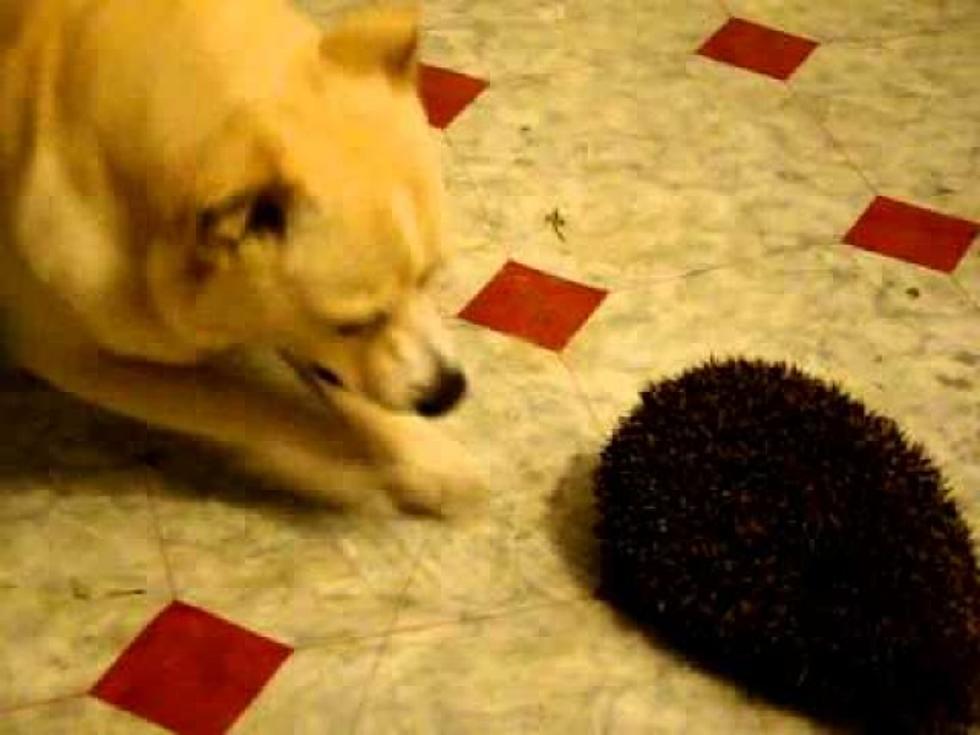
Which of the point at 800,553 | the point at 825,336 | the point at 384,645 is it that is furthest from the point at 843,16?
the point at 384,645

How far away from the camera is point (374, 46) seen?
114 centimetres

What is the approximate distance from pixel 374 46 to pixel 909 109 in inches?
42.2

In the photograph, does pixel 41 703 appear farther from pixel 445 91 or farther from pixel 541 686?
pixel 445 91

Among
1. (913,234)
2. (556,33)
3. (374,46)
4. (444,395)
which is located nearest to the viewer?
(374,46)

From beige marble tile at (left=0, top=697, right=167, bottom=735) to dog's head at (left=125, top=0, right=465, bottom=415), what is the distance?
30 cm

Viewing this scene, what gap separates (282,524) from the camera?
1386 mm

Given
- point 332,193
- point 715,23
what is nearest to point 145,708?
point 332,193

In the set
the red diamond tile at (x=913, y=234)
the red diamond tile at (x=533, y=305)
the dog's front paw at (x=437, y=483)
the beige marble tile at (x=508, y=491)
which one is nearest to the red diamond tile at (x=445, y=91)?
the red diamond tile at (x=533, y=305)

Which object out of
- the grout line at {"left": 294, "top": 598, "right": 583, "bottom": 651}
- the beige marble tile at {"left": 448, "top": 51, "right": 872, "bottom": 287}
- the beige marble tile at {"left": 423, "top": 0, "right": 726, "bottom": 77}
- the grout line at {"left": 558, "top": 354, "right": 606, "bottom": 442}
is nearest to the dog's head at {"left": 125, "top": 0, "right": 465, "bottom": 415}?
the grout line at {"left": 294, "top": 598, "right": 583, "bottom": 651}

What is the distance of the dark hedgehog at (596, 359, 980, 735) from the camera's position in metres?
1.20

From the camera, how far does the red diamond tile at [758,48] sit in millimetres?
2039

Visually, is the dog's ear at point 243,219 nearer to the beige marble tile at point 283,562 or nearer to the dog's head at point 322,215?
the dog's head at point 322,215

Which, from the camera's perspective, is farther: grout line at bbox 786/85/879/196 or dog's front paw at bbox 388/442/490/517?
grout line at bbox 786/85/879/196

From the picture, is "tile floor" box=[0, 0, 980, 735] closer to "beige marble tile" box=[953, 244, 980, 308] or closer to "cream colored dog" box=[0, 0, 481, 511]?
"beige marble tile" box=[953, 244, 980, 308]
